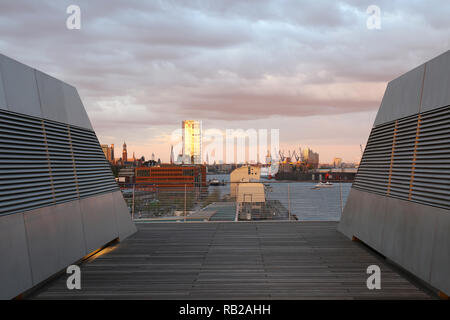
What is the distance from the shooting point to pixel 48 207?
11.1 ft

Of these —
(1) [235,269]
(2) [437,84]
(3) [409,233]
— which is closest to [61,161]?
(1) [235,269]

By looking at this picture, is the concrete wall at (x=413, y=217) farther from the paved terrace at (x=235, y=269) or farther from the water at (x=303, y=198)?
the water at (x=303, y=198)

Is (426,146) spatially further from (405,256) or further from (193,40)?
(193,40)

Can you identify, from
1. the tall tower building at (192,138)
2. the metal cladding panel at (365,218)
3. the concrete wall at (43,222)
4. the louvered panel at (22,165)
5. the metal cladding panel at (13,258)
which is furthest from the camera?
the tall tower building at (192,138)

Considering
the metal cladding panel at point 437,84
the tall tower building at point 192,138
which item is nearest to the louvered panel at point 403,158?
the metal cladding panel at point 437,84

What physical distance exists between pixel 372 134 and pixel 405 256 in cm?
237

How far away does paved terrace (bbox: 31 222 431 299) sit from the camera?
2.91 m

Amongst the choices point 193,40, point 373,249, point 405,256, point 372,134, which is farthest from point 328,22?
point 405,256

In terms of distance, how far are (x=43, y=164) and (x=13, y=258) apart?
46.6 inches

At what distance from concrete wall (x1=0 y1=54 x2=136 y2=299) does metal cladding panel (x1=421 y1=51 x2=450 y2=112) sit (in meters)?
4.22

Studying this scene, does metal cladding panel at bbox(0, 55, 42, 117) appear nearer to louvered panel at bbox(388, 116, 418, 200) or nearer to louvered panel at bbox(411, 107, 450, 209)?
louvered panel at bbox(411, 107, 450, 209)

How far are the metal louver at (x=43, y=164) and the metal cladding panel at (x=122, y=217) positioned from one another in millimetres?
464

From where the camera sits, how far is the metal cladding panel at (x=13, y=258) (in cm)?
255

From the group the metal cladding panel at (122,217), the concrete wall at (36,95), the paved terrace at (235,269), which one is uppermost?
the concrete wall at (36,95)
